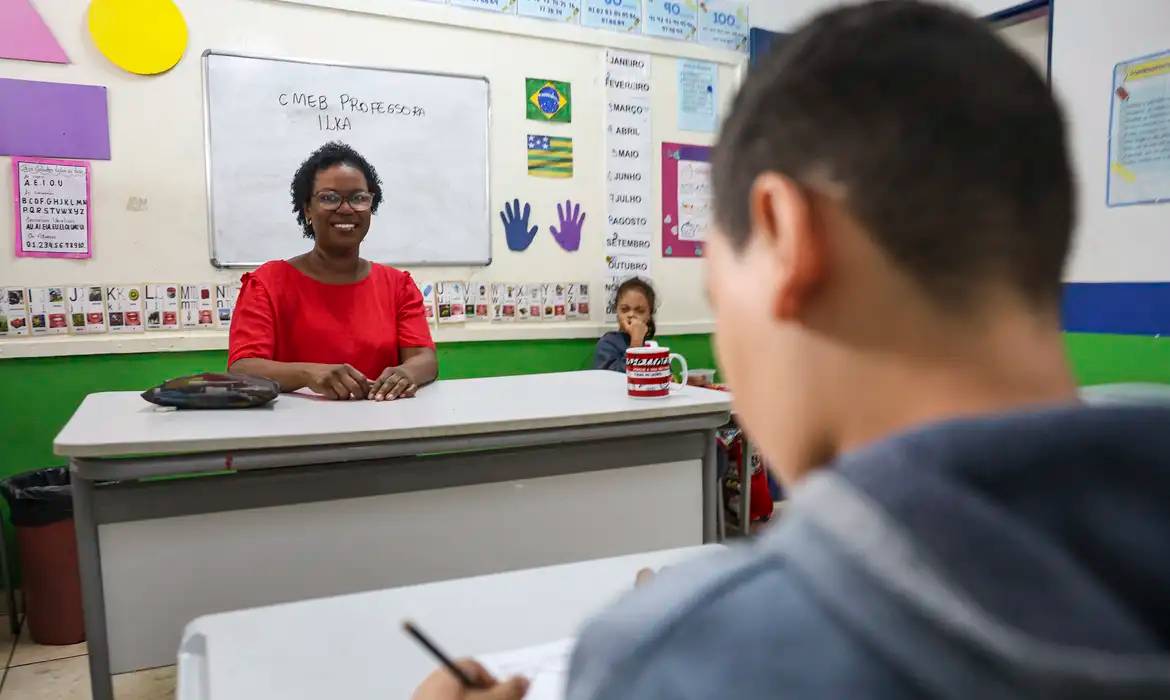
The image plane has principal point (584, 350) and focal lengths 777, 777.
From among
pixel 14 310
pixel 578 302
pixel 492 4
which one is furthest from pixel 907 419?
pixel 492 4

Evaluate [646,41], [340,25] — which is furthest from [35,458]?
[646,41]

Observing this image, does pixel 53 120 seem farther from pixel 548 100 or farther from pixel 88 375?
pixel 548 100

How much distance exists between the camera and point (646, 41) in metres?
3.65

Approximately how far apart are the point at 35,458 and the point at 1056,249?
3.23 m

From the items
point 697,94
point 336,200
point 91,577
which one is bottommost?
point 91,577

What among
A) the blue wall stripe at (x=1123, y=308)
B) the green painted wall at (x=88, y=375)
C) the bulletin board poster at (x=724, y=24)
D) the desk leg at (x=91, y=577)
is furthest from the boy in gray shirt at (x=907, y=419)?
the bulletin board poster at (x=724, y=24)

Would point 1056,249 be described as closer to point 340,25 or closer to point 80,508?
point 80,508

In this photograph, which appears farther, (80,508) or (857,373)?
(80,508)

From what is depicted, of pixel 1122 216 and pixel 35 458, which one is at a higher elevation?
pixel 1122 216

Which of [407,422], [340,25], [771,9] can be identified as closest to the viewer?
[407,422]

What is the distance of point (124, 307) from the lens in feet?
9.13

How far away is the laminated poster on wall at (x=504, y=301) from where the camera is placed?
11.1 feet

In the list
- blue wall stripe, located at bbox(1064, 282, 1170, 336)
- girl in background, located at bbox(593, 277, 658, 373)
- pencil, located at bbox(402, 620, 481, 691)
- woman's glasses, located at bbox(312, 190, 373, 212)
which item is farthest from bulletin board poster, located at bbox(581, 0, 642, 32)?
pencil, located at bbox(402, 620, 481, 691)

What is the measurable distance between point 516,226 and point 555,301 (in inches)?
14.9
